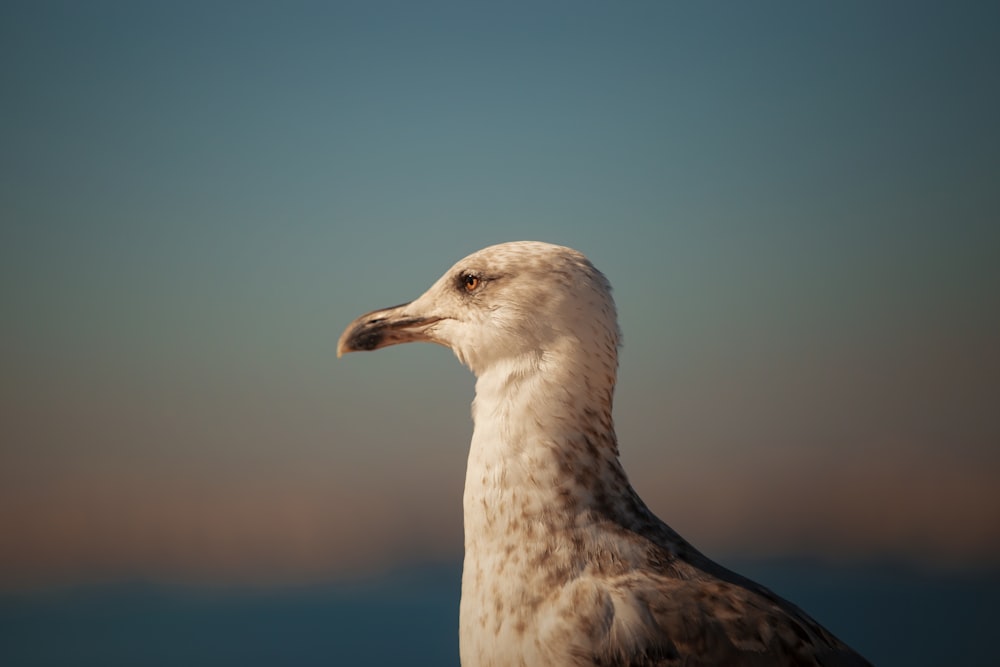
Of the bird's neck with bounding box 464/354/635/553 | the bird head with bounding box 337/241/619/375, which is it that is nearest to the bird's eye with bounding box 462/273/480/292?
the bird head with bounding box 337/241/619/375

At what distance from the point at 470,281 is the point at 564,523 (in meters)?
0.97

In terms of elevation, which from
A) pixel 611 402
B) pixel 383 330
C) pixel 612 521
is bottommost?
pixel 612 521

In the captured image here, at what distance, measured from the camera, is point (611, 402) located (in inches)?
129

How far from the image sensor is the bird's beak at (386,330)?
355 centimetres

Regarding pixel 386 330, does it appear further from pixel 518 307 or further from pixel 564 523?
pixel 564 523

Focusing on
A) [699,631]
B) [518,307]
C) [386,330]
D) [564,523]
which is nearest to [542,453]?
[564,523]

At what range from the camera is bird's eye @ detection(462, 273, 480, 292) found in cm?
342

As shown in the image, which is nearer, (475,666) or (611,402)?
(475,666)

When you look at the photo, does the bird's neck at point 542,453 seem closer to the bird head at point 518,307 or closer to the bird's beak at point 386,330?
the bird head at point 518,307

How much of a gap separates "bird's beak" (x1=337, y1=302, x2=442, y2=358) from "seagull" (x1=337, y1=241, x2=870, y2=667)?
10 cm

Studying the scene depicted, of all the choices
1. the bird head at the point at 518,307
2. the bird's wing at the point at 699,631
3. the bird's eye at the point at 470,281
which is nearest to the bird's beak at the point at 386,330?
the bird head at the point at 518,307

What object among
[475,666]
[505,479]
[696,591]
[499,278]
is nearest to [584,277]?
[499,278]

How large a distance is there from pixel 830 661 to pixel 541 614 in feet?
3.11

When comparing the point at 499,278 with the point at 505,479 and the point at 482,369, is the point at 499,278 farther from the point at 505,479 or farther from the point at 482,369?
the point at 505,479
